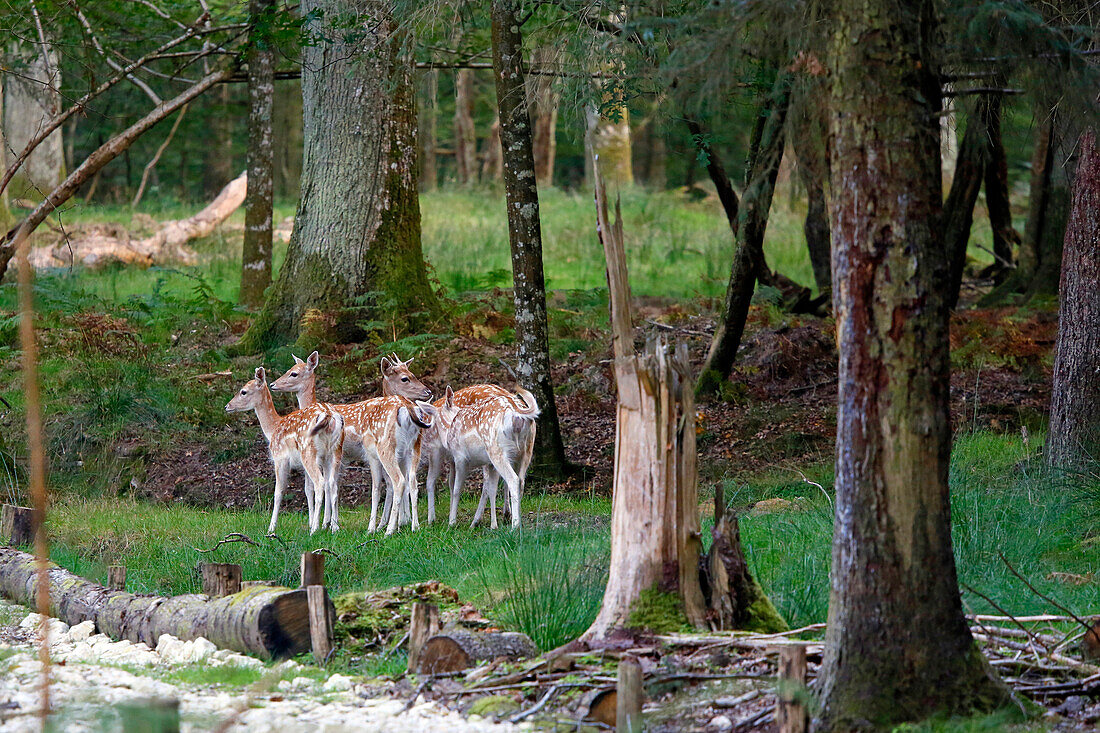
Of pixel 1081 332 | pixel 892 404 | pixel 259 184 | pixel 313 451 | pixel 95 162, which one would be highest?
pixel 259 184

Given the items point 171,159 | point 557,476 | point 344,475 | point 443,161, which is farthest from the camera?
point 443,161

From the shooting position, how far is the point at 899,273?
4.42 m

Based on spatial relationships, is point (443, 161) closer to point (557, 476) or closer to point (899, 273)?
point (557, 476)

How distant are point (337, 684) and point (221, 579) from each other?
1.46 meters

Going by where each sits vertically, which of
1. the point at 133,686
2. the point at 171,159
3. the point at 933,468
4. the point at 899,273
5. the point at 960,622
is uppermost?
the point at 171,159

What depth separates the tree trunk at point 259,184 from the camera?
16250mm

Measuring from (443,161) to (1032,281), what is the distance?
1383 inches

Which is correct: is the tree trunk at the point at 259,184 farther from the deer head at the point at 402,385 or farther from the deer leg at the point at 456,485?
the deer leg at the point at 456,485

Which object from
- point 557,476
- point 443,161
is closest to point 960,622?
point 557,476

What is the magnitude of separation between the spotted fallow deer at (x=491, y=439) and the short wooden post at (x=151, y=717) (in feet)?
20.6

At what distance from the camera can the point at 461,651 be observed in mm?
5371

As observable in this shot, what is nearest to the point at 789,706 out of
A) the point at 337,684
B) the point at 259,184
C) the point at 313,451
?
the point at 337,684

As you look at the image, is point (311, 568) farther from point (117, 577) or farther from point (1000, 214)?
point (1000, 214)

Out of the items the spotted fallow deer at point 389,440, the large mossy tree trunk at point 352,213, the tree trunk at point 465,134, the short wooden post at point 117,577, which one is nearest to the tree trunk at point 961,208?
the large mossy tree trunk at point 352,213
